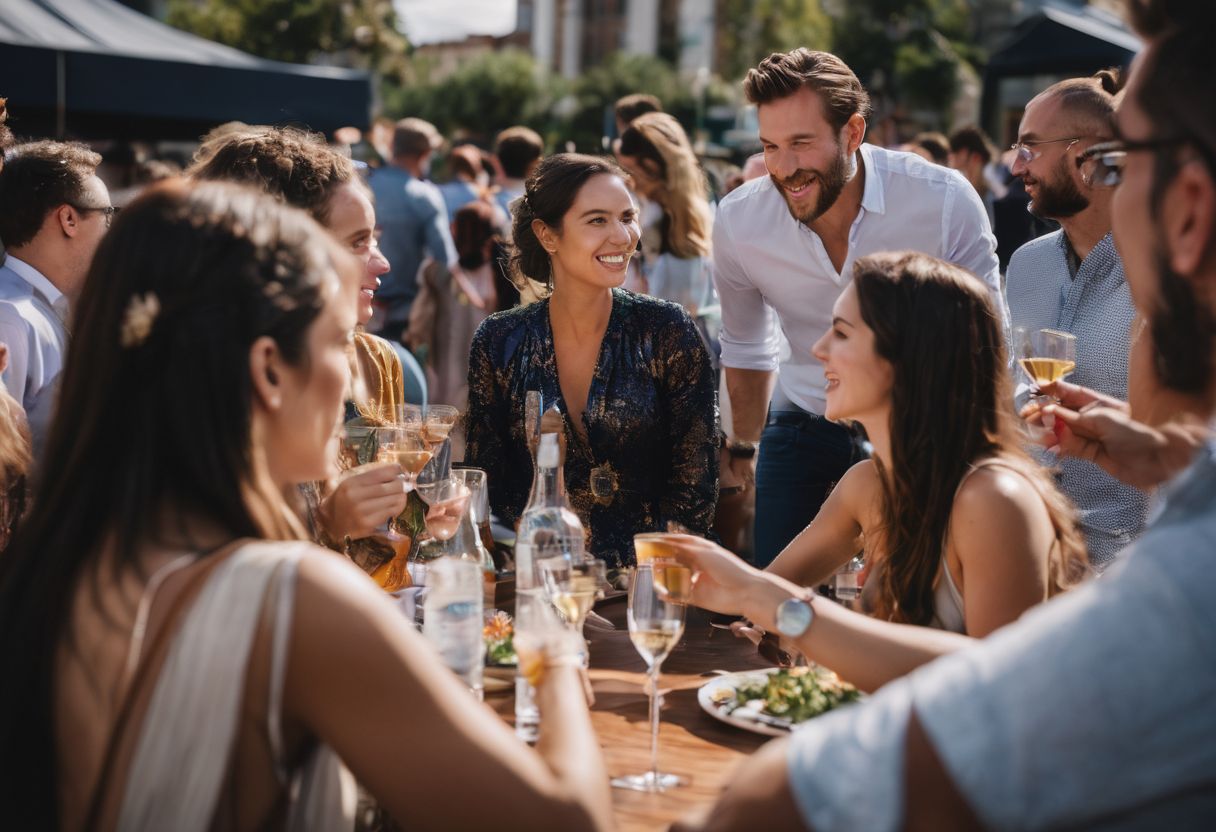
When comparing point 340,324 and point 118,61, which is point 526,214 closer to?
point 340,324

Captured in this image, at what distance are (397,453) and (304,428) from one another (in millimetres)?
920

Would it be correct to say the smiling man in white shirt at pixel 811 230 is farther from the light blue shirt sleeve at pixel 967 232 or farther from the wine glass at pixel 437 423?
the wine glass at pixel 437 423

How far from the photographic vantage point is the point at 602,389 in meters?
3.82

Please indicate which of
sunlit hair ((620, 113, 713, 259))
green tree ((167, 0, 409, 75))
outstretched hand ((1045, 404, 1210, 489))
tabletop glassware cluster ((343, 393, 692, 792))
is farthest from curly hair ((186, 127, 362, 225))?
green tree ((167, 0, 409, 75))

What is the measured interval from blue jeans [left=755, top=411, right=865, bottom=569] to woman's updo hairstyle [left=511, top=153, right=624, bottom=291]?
1.01 metres

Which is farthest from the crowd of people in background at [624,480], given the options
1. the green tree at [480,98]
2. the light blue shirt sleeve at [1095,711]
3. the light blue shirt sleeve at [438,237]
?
the green tree at [480,98]

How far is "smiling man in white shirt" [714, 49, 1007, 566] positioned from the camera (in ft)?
13.2

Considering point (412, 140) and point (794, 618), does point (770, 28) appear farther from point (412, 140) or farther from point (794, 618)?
point (794, 618)

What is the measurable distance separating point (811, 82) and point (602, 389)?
125 centimetres

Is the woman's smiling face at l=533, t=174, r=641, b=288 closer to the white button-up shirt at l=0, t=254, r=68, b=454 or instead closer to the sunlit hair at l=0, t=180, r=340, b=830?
the white button-up shirt at l=0, t=254, r=68, b=454

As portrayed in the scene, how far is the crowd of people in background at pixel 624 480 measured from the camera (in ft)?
3.70

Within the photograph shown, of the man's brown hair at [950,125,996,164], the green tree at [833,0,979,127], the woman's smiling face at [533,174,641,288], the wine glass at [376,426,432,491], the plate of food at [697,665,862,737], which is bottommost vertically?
the plate of food at [697,665,862,737]

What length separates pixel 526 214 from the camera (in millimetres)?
4109

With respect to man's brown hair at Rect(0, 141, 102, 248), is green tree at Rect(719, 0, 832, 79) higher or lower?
higher
